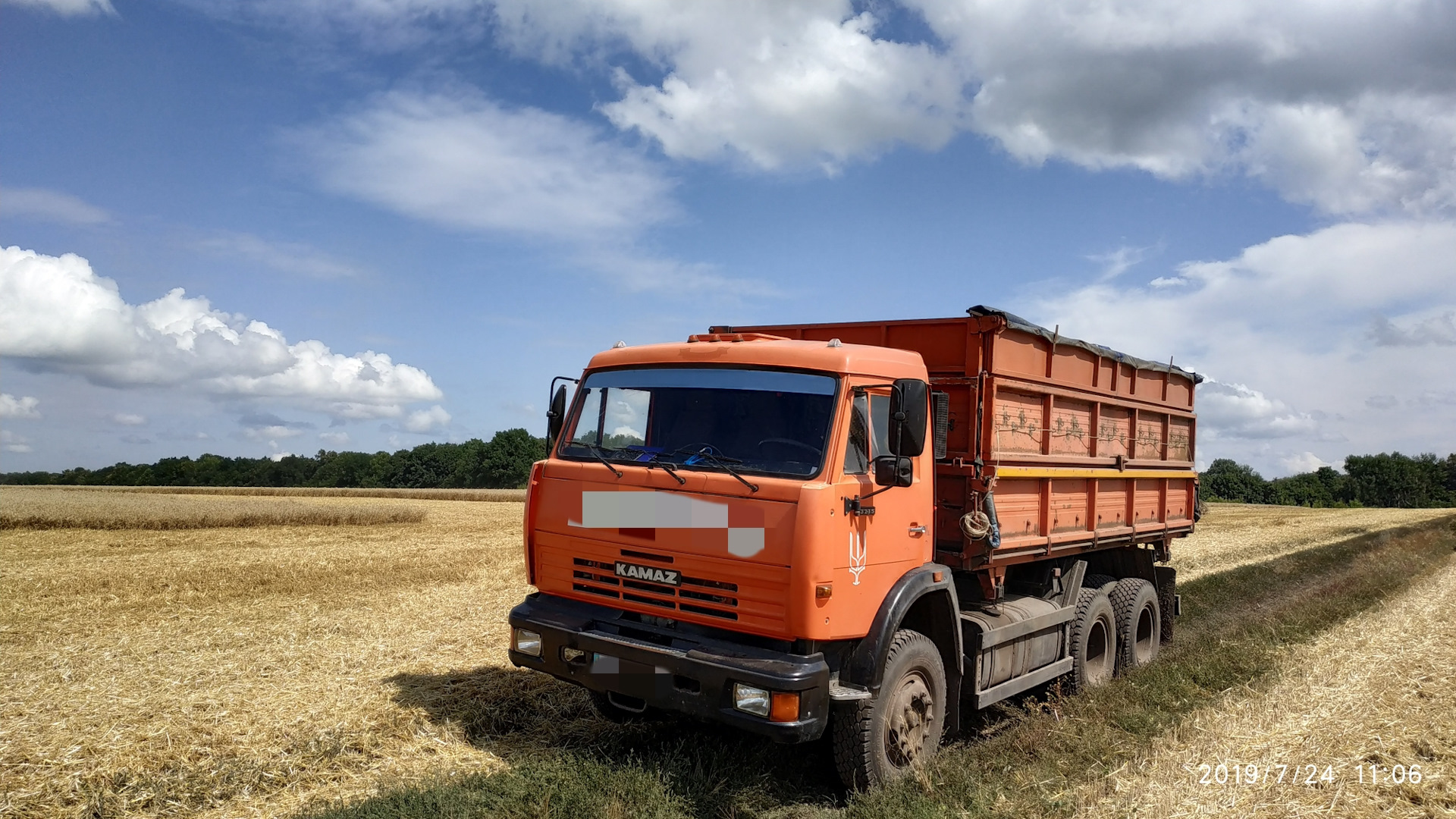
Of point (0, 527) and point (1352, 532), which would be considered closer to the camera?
point (0, 527)

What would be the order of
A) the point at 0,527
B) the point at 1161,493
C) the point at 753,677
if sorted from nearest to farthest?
the point at 753,677 < the point at 1161,493 < the point at 0,527

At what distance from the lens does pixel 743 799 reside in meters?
5.36

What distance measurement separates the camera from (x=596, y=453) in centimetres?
615

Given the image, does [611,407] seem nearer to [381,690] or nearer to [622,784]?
[622,784]

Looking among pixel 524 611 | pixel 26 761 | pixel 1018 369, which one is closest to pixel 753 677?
pixel 524 611

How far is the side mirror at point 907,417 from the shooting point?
5379 millimetres

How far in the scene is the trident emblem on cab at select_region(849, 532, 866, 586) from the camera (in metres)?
5.27

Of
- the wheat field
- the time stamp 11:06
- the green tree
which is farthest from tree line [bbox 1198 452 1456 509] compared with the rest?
the time stamp 11:06

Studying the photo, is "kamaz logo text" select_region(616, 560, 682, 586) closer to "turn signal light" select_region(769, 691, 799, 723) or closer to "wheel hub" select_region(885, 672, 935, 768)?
"turn signal light" select_region(769, 691, 799, 723)

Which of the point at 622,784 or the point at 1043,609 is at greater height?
the point at 1043,609

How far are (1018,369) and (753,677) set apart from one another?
11.9 feet

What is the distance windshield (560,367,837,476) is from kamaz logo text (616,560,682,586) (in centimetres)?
67

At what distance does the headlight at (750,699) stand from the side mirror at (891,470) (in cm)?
148

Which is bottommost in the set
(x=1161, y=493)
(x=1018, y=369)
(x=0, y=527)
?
(x=0, y=527)
